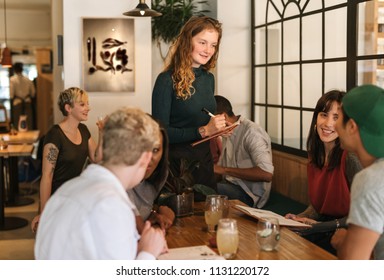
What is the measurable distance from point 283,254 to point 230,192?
1.89m

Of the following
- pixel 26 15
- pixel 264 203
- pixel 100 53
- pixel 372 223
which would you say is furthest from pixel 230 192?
pixel 26 15

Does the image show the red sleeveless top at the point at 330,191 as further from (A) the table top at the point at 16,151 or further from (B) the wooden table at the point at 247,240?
(A) the table top at the point at 16,151

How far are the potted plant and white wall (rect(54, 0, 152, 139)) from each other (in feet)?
1.31

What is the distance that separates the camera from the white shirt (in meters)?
1.36

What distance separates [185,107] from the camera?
2.87 m

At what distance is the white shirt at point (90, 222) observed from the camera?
1357 millimetres

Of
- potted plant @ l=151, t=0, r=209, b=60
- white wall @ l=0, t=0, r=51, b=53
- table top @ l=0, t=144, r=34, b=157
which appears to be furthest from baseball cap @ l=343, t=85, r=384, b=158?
white wall @ l=0, t=0, r=51, b=53

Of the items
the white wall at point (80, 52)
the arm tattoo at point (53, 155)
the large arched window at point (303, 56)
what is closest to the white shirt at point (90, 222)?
the arm tattoo at point (53, 155)

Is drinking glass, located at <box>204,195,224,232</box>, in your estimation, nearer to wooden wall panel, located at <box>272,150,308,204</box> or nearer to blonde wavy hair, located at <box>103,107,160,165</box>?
blonde wavy hair, located at <box>103,107,160,165</box>

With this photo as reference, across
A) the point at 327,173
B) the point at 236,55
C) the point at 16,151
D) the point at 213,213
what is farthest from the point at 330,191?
the point at 16,151

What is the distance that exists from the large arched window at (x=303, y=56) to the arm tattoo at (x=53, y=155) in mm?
1631

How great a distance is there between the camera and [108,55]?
5004 mm
